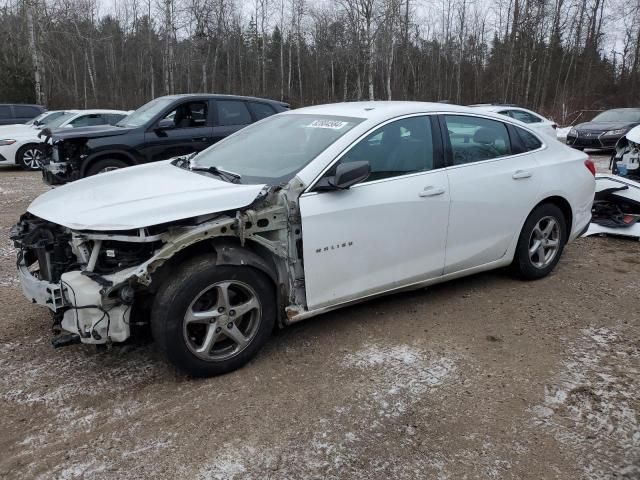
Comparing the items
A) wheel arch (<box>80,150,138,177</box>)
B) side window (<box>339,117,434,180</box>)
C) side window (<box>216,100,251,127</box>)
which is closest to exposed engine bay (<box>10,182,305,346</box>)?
side window (<box>339,117,434,180</box>)

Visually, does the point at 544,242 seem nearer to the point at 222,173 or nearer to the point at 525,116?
the point at 222,173

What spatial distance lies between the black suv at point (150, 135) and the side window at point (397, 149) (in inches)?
223

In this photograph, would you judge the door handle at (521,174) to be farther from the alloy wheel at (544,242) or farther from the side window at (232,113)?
the side window at (232,113)

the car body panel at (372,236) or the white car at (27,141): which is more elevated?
the white car at (27,141)

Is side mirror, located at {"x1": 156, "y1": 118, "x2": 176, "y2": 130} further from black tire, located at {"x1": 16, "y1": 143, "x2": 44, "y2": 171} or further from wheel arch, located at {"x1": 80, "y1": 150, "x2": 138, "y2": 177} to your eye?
black tire, located at {"x1": 16, "y1": 143, "x2": 44, "y2": 171}

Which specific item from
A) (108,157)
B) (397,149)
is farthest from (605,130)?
(397,149)

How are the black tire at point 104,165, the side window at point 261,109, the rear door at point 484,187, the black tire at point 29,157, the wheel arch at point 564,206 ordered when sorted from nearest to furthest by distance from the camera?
1. the rear door at point 484,187
2. the wheel arch at point 564,206
3. the black tire at point 104,165
4. the side window at point 261,109
5. the black tire at point 29,157

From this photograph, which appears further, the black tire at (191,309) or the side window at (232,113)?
the side window at (232,113)

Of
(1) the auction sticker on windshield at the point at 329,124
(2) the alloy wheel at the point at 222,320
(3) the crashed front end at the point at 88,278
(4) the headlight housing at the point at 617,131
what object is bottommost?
(2) the alloy wheel at the point at 222,320

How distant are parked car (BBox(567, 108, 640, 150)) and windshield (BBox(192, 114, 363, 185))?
14218mm

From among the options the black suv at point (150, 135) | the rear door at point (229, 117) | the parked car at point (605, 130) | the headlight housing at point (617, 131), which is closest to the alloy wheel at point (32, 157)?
the black suv at point (150, 135)

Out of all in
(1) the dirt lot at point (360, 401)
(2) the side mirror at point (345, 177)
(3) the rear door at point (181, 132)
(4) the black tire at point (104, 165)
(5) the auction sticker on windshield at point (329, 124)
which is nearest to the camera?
(1) the dirt lot at point (360, 401)

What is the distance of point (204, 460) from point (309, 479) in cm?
53

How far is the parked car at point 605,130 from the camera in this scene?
15656mm
